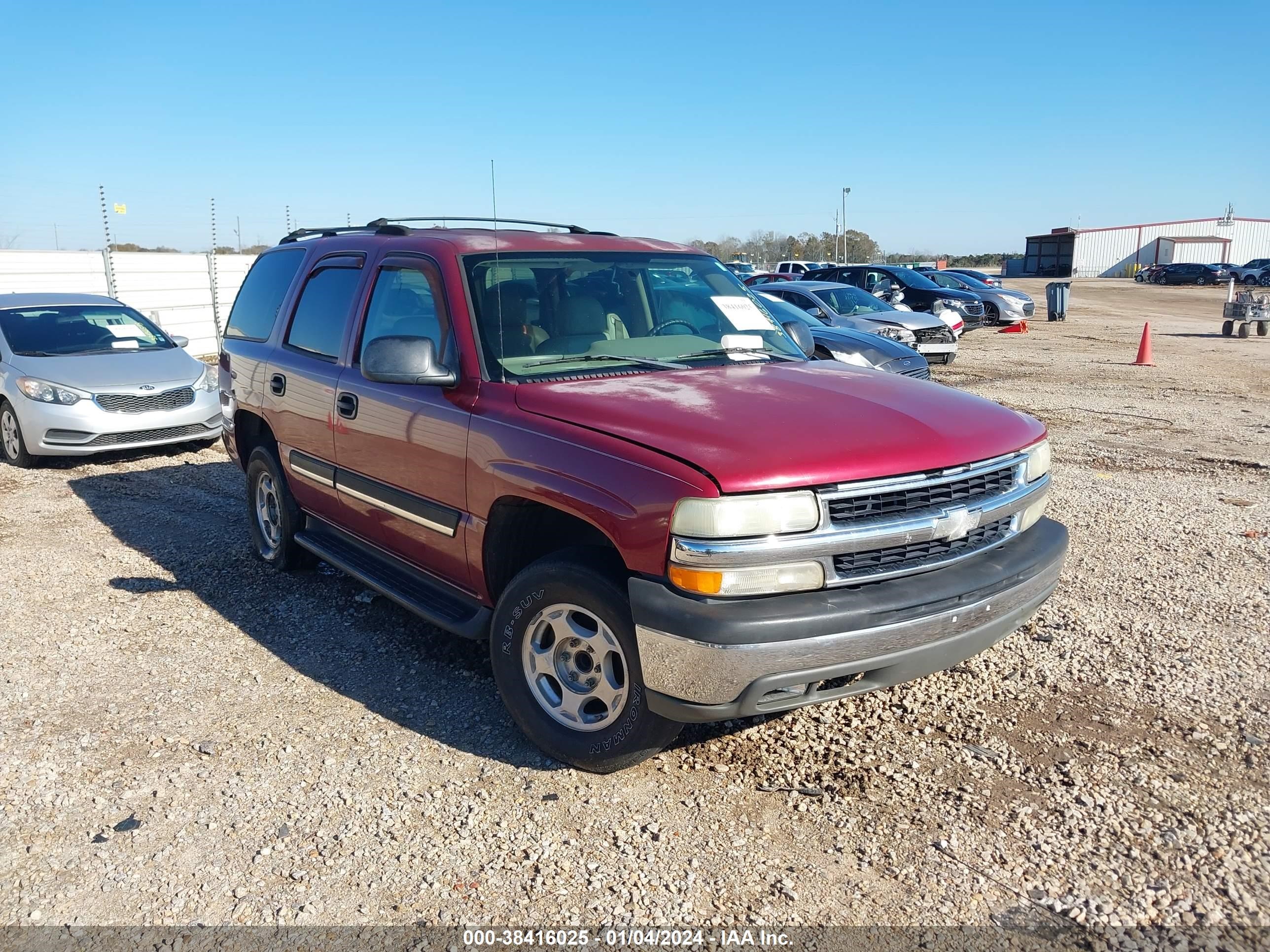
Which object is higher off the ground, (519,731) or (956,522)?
(956,522)

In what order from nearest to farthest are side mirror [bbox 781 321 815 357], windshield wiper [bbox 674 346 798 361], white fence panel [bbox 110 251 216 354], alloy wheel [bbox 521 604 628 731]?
alloy wheel [bbox 521 604 628 731] → windshield wiper [bbox 674 346 798 361] → side mirror [bbox 781 321 815 357] → white fence panel [bbox 110 251 216 354]

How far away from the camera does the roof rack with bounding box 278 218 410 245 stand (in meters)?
4.88

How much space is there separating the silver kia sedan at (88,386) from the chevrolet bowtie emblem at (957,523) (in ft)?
25.0

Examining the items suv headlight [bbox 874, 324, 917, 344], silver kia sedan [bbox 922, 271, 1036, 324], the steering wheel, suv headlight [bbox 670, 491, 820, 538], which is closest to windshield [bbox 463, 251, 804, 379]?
the steering wheel

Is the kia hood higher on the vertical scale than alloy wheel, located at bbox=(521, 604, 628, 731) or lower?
higher

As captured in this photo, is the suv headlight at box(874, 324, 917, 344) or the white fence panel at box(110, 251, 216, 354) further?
the white fence panel at box(110, 251, 216, 354)

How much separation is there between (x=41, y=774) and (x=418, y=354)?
214 cm

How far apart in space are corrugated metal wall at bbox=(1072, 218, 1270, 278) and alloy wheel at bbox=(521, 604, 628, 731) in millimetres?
86120

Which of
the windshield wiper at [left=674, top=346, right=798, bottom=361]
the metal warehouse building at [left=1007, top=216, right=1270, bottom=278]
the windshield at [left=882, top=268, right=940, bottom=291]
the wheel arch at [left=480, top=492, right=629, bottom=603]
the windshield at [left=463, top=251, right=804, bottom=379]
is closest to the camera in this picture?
the wheel arch at [left=480, top=492, right=629, bottom=603]

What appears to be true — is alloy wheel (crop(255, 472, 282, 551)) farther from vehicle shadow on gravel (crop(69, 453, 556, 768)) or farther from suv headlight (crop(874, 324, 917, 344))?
suv headlight (crop(874, 324, 917, 344))

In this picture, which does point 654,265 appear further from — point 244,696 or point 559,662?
point 244,696

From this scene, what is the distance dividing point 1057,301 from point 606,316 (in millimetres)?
27618

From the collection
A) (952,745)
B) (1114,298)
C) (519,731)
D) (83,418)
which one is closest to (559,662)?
(519,731)

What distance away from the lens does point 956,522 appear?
335 centimetres
